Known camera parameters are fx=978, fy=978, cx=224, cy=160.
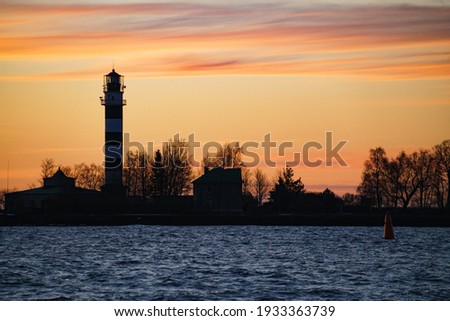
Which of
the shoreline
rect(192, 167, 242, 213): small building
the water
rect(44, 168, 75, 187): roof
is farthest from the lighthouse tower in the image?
the water

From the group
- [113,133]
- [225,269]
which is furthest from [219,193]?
[225,269]

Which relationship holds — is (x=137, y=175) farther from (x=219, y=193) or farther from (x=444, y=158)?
(x=444, y=158)

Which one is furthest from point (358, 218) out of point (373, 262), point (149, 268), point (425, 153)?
point (149, 268)

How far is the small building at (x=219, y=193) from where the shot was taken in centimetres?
8025

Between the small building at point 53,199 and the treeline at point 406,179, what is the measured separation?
958 inches

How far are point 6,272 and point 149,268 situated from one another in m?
5.01

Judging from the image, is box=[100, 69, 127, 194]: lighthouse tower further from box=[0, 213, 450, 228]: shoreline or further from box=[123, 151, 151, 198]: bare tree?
box=[123, 151, 151, 198]: bare tree

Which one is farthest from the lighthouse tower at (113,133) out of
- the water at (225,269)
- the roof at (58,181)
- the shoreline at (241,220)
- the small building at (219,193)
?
the water at (225,269)

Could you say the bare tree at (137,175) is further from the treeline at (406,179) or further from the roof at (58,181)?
the treeline at (406,179)

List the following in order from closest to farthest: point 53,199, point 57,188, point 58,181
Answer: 1. point 53,199
2. point 57,188
3. point 58,181

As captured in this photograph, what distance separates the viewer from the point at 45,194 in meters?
86.1

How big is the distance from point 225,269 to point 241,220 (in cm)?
3999

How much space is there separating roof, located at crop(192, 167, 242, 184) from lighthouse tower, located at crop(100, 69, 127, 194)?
7.94 metres

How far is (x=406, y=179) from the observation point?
85562mm
